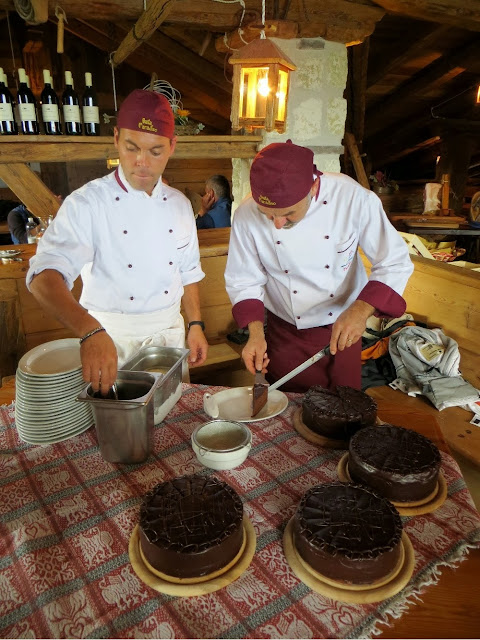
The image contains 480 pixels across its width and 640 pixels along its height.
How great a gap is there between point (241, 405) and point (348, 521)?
0.85 m

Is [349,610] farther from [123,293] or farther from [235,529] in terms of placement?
[123,293]

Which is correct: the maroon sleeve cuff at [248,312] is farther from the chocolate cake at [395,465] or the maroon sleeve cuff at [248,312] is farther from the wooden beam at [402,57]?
the wooden beam at [402,57]

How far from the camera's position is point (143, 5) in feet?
13.0

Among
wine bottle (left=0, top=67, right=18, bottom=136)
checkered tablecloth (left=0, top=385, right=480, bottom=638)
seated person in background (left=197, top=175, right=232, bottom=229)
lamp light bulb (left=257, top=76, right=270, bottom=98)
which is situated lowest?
checkered tablecloth (left=0, top=385, right=480, bottom=638)

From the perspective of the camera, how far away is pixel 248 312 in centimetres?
246

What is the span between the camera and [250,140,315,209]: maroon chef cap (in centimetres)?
200

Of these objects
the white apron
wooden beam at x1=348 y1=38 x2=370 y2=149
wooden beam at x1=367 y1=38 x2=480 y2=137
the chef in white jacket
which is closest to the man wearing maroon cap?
the chef in white jacket

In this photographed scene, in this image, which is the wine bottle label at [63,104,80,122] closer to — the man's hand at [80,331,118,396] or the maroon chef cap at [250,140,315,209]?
the maroon chef cap at [250,140,315,209]

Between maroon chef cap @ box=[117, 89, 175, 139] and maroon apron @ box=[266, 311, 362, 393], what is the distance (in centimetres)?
123

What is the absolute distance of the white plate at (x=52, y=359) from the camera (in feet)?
5.94

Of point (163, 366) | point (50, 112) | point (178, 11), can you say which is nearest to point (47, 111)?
point (50, 112)

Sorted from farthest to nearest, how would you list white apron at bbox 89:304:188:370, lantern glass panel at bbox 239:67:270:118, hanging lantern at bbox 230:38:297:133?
lantern glass panel at bbox 239:67:270:118, hanging lantern at bbox 230:38:297:133, white apron at bbox 89:304:188:370

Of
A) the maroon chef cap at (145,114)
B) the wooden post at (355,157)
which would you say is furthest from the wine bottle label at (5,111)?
the wooden post at (355,157)

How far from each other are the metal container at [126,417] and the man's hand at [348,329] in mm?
838
